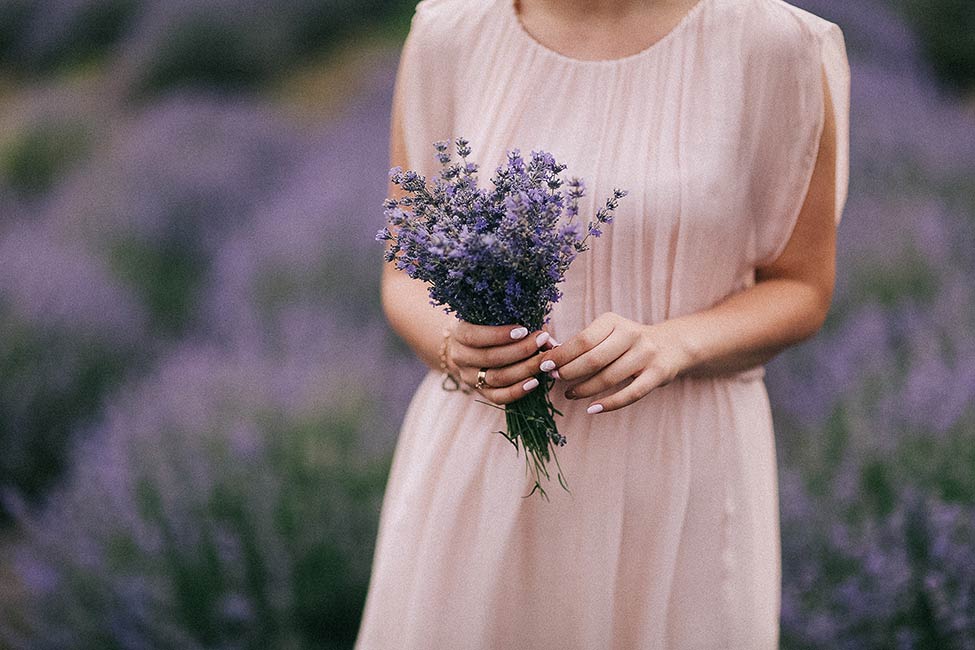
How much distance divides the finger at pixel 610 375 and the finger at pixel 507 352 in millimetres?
93

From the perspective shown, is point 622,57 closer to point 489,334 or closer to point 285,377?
point 489,334

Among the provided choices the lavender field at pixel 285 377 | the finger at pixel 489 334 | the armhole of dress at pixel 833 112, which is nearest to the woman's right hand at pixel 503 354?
the finger at pixel 489 334

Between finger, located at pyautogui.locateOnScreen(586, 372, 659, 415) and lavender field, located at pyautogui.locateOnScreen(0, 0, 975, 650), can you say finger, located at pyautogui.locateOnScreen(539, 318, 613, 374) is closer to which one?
finger, located at pyautogui.locateOnScreen(586, 372, 659, 415)

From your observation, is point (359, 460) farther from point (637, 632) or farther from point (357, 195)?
point (357, 195)

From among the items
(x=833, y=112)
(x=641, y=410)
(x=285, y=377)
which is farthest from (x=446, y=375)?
(x=285, y=377)

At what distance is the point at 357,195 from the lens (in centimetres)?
480

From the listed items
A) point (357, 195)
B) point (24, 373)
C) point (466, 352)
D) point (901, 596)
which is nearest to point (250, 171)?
point (357, 195)

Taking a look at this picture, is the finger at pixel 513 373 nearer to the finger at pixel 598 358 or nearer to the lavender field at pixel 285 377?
the finger at pixel 598 358

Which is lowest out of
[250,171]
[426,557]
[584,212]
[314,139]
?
[426,557]

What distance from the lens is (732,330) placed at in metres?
1.43

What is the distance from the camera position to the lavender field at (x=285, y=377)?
2.52m

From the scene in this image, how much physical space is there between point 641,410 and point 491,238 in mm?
514

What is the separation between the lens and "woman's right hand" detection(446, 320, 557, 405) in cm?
120

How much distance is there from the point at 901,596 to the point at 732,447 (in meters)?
1.05
